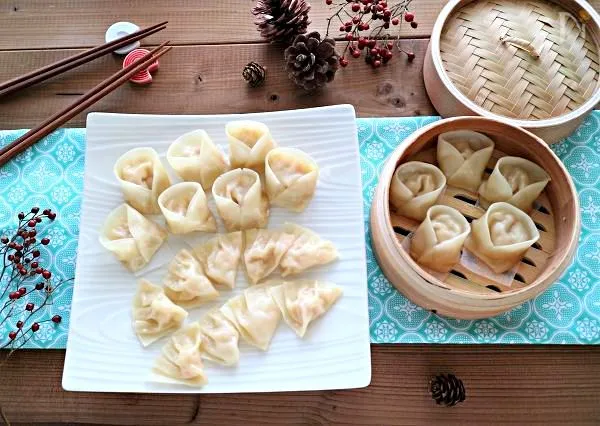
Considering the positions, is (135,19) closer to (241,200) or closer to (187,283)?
(241,200)

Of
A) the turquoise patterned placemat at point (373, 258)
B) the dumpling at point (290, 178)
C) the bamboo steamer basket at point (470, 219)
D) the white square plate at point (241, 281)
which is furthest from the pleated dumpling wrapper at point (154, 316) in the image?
the bamboo steamer basket at point (470, 219)

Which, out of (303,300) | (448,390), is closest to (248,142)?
(303,300)

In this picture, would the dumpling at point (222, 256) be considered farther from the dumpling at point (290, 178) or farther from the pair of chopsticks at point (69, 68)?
the pair of chopsticks at point (69, 68)

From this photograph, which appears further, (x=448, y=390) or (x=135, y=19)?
(x=135, y=19)

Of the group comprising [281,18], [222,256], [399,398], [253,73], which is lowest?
[399,398]

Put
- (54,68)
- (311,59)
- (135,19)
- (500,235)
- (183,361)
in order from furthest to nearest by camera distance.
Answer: (135,19)
(54,68)
(311,59)
(500,235)
(183,361)

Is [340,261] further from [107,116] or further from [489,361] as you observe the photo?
[107,116]
